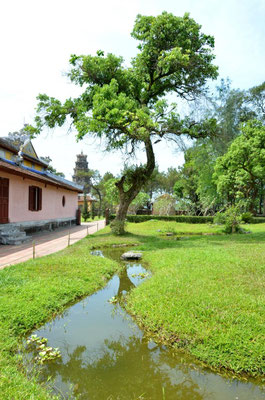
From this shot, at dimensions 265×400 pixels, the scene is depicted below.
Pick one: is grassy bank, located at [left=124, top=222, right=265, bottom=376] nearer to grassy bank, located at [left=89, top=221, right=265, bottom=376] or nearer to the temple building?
grassy bank, located at [left=89, top=221, right=265, bottom=376]

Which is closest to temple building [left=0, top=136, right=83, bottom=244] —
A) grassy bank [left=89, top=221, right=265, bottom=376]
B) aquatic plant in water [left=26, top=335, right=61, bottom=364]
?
grassy bank [left=89, top=221, right=265, bottom=376]

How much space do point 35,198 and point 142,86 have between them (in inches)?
321

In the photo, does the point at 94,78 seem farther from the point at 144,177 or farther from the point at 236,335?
the point at 236,335

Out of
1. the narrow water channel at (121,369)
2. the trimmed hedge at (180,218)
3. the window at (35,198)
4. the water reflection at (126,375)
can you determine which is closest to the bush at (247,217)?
the trimmed hedge at (180,218)

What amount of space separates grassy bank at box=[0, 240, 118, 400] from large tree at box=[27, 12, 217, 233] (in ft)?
20.8

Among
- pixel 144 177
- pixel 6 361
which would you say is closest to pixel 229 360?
pixel 6 361

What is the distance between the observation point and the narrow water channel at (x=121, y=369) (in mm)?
2564

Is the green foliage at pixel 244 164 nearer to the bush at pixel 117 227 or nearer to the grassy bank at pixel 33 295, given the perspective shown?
the bush at pixel 117 227

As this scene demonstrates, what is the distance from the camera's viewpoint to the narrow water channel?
2.56 meters

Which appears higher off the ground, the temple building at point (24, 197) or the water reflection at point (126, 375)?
the temple building at point (24, 197)

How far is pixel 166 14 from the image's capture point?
12.4 m

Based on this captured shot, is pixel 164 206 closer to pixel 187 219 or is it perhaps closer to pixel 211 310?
pixel 187 219

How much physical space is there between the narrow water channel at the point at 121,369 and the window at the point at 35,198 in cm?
1087

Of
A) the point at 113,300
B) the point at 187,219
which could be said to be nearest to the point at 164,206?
the point at 187,219
